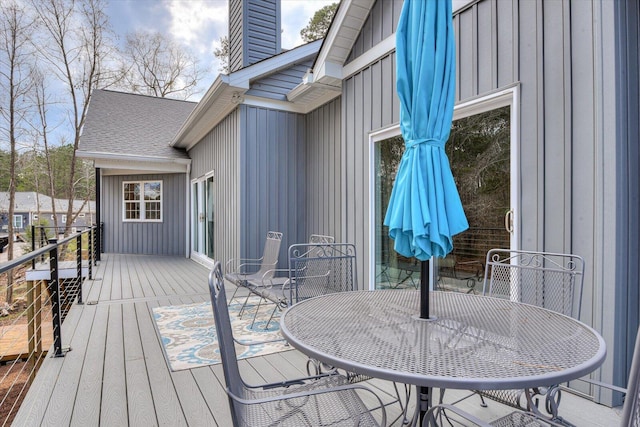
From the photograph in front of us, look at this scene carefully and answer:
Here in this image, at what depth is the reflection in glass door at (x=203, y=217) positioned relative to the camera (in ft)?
26.0

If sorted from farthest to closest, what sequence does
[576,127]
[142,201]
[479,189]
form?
[142,201], [479,189], [576,127]

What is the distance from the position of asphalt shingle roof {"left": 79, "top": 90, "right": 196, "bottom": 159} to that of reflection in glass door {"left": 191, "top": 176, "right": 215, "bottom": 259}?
4.28ft

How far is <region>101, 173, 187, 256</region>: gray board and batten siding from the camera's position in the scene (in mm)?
10508

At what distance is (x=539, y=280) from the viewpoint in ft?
7.82

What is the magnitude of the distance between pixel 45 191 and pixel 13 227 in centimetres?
241

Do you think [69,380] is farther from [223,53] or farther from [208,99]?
[223,53]

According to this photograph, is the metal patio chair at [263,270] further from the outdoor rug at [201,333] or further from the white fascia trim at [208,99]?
the white fascia trim at [208,99]

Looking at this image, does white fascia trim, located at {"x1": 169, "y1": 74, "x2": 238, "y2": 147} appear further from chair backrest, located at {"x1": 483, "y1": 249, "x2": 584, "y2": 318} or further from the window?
chair backrest, located at {"x1": 483, "y1": 249, "x2": 584, "y2": 318}

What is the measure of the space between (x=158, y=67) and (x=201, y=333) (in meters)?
15.9

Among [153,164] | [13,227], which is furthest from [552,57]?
[13,227]

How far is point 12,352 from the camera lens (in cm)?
505

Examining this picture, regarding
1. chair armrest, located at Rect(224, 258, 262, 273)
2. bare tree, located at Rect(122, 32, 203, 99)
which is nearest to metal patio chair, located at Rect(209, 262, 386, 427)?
chair armrest, located at Rect(224, 258, 262, 273)

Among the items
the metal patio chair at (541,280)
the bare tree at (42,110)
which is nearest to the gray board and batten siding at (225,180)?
the metal patio chair at (541,280)

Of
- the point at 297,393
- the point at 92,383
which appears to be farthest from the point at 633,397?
the point at 92,383
